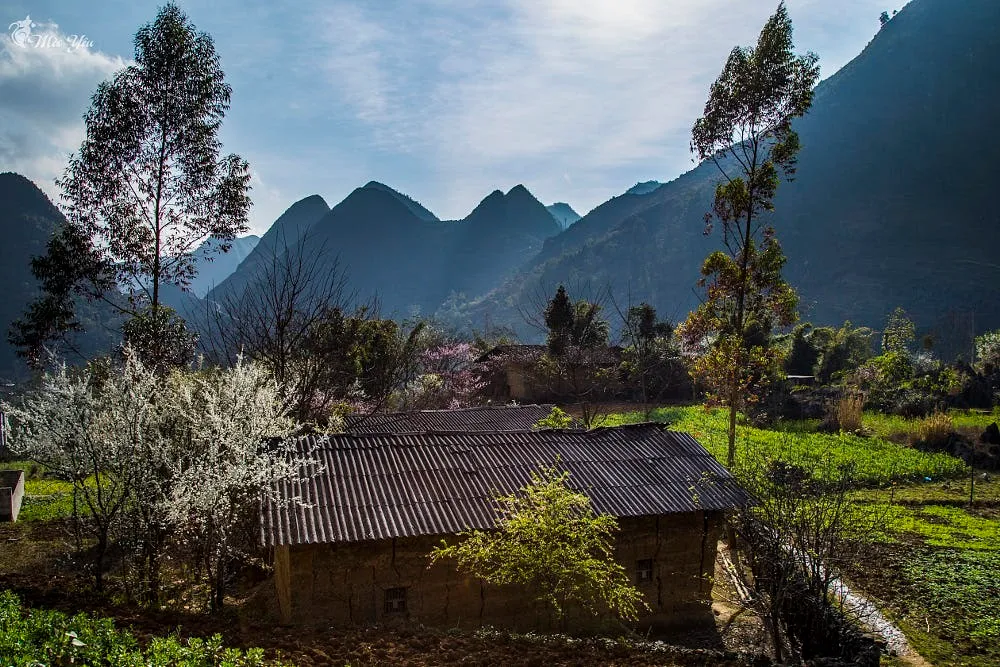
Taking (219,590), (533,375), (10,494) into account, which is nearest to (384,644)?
(219,590)

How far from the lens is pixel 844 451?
23.1 meters

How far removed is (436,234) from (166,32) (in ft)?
525

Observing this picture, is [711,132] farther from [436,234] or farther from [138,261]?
[436,234]

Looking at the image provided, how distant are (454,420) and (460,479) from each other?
27.6 ft

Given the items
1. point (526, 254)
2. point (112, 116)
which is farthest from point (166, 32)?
point (526, 254)

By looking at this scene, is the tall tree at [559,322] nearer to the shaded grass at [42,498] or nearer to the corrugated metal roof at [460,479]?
the shaded grass at [42,498]

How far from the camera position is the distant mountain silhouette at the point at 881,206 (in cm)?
8631

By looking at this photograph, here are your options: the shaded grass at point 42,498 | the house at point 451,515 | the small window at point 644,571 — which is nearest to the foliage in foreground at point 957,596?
the house at point 451,515

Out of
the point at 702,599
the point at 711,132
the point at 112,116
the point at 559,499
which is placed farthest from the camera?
the point at 711,132

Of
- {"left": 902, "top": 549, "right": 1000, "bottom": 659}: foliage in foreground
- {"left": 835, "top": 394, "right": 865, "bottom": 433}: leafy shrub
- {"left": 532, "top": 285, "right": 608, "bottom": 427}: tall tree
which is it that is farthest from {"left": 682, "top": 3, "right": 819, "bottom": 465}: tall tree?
{"left": 532, "top": 285, "right": 608, "bottom": 427}: tall tree

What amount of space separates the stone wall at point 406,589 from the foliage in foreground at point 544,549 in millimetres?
365

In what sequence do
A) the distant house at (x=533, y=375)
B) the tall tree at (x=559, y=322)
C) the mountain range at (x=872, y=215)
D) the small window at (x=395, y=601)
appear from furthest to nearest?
the mountain range at (x=872, y=215), the tall tree at (x=559, y=322), the distant house at (x=533, y=375), the small window at (x=395, y=601)

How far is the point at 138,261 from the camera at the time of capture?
15344mm

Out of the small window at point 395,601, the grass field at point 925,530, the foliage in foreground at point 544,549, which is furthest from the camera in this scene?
the grass field at point 925,530
